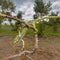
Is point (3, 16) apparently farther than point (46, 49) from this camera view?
No

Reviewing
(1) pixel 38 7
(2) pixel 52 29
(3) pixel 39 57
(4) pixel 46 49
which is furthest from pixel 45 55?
(2) pixel 52 29

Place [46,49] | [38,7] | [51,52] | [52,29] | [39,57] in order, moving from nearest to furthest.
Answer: [39,57]
[51,52]
[46,49]
[38,7]
[52,29]

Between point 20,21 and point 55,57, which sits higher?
point 20,21

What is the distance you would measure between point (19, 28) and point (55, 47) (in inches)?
349

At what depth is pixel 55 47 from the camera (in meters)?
9.25

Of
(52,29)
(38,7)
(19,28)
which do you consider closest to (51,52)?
(38,7)

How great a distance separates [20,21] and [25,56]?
7 cm

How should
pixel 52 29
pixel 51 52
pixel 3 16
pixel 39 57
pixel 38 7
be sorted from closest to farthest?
pixel 3 16, pixel 39 57, pixel 51 52, pixel 38 7, pixel 52 29

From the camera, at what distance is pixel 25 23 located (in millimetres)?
435

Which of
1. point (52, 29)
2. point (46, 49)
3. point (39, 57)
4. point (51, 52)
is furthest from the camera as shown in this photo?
point (52, 29)

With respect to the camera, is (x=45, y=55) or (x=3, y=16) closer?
(x=3, y=16)

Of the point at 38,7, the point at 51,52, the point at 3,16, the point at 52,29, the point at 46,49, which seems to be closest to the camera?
the point at 3,16

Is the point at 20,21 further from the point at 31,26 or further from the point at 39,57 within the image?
the point at 39,57

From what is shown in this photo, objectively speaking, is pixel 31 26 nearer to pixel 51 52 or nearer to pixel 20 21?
pixel 20 21
